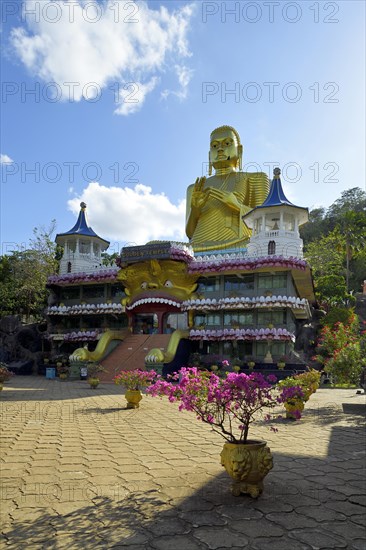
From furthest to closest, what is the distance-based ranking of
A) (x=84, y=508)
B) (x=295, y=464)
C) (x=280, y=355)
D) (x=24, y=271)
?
1. (x=24, y=271)
2. (x=280, y=355)
3. (x=295, y=464)
4. (x=84, y=508)

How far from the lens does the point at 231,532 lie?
4.73 m

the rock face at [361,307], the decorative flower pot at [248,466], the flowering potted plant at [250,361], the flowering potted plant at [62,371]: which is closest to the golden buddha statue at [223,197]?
the flowering potted plant at [250,361]


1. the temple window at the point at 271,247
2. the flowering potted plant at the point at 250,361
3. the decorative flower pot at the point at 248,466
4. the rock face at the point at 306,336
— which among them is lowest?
the decorative flower pot at the point at 248,466

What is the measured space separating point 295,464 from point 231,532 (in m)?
3.27

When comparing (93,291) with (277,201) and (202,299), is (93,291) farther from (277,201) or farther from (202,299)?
(277,201)

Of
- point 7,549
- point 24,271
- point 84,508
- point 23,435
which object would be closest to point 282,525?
point 84,508

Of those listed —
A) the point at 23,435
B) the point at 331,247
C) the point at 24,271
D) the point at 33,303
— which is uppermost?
the point at 331,247

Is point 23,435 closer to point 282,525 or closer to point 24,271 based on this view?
point 282,525

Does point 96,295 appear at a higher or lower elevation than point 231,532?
higher

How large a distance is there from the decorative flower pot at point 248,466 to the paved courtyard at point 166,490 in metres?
0.15

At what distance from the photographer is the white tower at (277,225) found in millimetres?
26969

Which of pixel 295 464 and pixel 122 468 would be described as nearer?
pixel 122 468

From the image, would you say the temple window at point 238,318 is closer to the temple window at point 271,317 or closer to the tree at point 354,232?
the temple window at point 271,317

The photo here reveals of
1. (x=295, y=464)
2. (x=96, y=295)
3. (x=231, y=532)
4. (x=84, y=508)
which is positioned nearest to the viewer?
(x=231, y=532)
